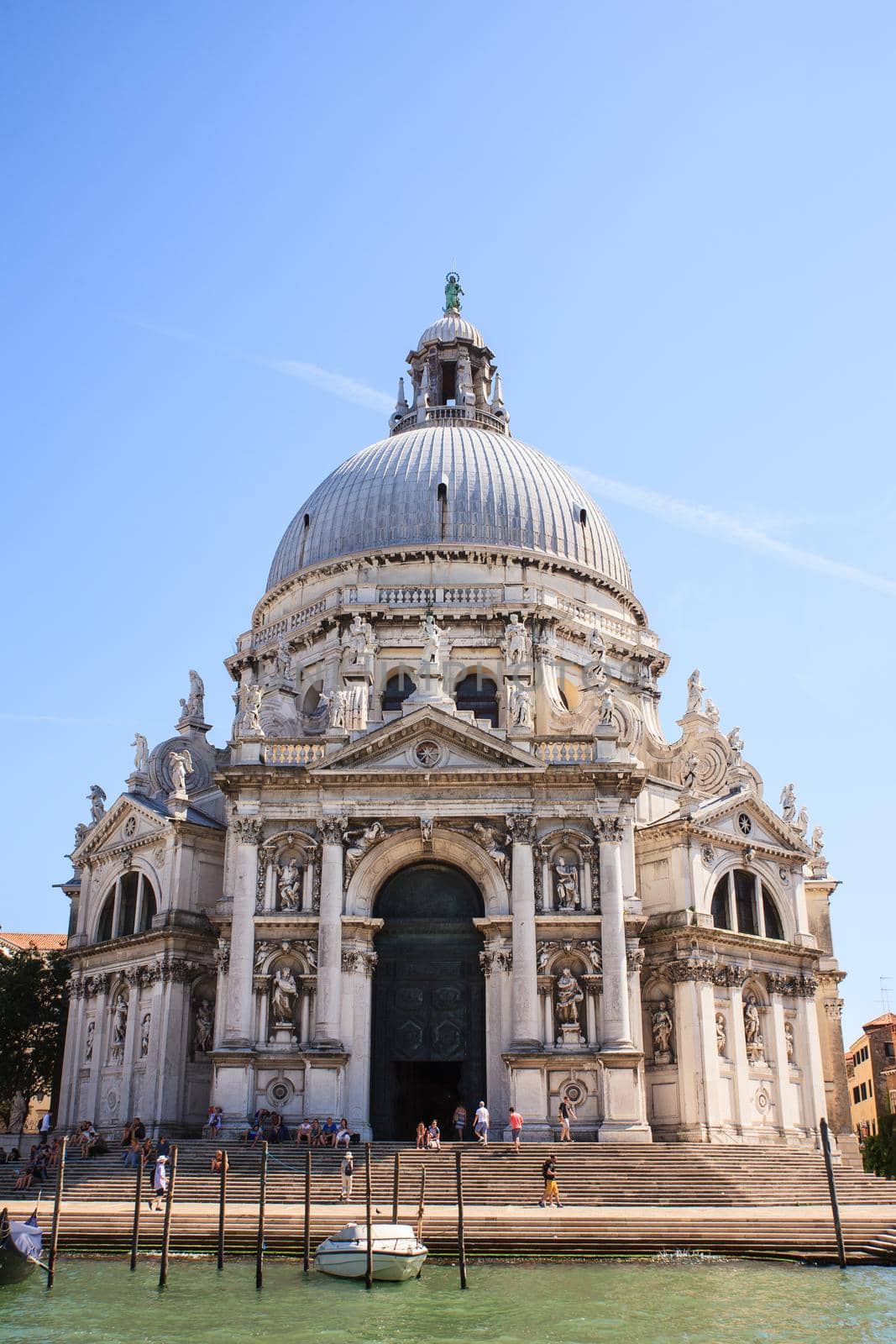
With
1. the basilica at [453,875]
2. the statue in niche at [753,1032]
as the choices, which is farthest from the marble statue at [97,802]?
the statue in niche at [753,1032]

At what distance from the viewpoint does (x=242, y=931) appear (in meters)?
36.2

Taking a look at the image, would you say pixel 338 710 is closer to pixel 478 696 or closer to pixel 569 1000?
pixel 478 696

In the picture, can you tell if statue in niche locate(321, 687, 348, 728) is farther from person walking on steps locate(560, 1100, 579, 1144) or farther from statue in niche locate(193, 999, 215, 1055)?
person walking on steps locate(560, 1100, 579, 1144)

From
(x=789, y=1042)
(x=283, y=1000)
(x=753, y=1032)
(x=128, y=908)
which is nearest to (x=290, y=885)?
(x=283, y=1000)

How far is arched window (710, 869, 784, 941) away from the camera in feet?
138

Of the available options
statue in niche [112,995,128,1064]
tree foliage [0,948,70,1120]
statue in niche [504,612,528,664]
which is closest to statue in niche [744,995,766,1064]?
statue in niche [504,612,528,664]

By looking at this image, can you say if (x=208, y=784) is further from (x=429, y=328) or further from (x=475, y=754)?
(x=429, y=328)

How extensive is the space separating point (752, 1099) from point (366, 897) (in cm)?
1334

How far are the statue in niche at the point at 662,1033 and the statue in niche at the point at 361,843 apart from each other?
10.3m

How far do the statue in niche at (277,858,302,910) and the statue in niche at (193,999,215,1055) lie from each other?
20.1 ft

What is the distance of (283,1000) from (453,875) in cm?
580

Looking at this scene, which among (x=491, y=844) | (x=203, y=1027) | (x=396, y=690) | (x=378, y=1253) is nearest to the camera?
(x=378, y=1253)

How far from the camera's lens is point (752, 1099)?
40.3 meters

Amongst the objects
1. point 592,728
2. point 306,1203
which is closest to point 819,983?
point 592,728
